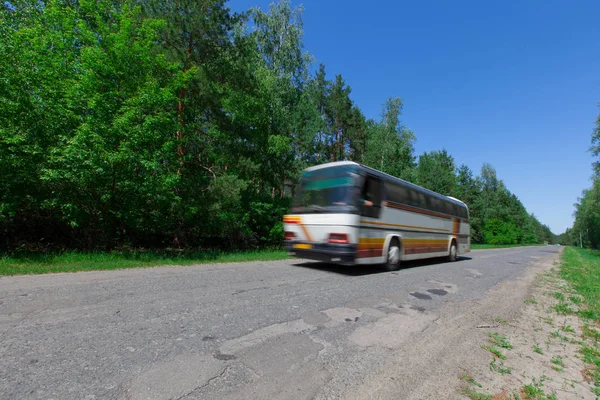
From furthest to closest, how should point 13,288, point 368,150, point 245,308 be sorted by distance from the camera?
point 368,150 < point 13,288 < point 245,308

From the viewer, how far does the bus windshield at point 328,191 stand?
7.59 meters

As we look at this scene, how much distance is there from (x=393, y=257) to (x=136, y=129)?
31.3 feet

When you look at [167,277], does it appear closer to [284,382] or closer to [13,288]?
[13,288]

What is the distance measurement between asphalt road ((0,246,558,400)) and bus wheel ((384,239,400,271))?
9.49ft

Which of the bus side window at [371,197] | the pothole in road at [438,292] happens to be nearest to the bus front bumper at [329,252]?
the bus side window at [371,197]

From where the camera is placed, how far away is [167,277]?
21.1 ft

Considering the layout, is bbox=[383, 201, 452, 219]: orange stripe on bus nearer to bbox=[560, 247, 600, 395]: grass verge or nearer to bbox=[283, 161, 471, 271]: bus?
bbox=[283, 161, 471, 271]: bus

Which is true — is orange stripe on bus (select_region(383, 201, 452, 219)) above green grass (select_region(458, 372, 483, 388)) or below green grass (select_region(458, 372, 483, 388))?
above

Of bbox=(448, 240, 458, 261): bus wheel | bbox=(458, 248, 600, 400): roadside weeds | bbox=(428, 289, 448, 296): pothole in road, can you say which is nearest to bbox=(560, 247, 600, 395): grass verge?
bbox=(458, 248, 600, 400): roadside weeds

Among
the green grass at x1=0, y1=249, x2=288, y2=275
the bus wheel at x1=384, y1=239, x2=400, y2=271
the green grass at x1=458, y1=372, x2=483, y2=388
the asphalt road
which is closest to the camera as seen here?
the asphalt road

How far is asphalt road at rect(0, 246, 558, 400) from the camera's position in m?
2.25

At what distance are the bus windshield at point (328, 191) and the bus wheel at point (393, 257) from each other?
2826 millimetres

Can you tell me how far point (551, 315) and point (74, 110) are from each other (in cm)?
1356

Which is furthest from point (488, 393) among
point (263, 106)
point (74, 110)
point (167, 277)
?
point (263, 106)
